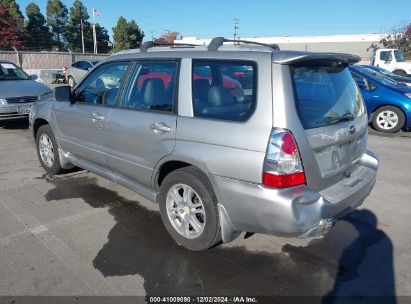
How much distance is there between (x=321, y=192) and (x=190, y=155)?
3.60ft

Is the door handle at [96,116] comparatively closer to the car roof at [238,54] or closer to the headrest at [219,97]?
the car roof at [238,54]

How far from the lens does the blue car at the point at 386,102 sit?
8.57 m

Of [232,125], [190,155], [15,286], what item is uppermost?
[232,125]

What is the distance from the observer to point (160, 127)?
130 inches

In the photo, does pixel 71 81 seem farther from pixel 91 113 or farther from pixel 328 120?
pixel 328 120

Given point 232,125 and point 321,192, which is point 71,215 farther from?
point 321,192

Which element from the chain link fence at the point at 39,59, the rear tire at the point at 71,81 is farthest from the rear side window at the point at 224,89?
the chain link fence at the point at 39,59

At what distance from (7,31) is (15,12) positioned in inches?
243

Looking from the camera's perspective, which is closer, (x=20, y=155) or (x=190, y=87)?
(x=190, y=87)

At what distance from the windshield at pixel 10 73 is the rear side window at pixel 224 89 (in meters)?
7.54

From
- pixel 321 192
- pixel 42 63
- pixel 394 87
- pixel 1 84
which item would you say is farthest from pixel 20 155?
pixel 42 63

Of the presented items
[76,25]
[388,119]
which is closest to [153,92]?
[388,119]

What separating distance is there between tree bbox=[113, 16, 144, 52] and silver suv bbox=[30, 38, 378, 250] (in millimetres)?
54598

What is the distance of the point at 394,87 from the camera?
29.1 feet
